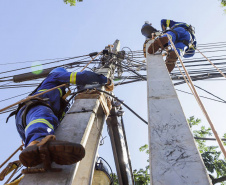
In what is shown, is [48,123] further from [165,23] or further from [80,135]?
[165,23]

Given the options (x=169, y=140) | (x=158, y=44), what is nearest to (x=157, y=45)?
(x=158, y=44)

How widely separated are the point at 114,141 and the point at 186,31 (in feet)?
10.4

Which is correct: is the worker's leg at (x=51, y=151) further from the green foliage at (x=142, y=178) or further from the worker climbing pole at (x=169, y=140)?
the green foliage at (x=142, y=178)

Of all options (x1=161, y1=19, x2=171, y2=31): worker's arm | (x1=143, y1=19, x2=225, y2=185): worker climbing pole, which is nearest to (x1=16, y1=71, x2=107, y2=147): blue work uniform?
(x1=143, y1=19, x2=225, y2=185): worker climbing pole

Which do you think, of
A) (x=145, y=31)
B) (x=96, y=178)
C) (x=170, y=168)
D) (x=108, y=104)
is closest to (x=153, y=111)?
(x=170, y=168)

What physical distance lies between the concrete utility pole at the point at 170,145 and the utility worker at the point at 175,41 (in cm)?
181

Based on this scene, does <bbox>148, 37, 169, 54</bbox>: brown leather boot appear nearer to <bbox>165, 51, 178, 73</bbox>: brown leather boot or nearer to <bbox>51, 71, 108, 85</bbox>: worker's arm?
<bbox>165, 51, 178, 73</bbox>: brown leather boot

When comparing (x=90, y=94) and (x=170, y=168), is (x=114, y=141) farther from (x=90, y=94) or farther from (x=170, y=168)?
(x=170, y=168)

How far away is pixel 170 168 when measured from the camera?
128 centimetres

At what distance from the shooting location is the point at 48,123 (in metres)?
2.00

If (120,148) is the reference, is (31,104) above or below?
below

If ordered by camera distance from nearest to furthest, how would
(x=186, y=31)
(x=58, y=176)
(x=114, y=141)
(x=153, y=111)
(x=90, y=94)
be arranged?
1. (x=58, y=176)
2. (x=153, y=111)
3. (x=90, y=94)
4. (x=114, y=141)
5. (x=186, y=31)

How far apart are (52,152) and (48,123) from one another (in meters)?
0.50

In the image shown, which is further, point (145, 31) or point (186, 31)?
point (145, 31)
